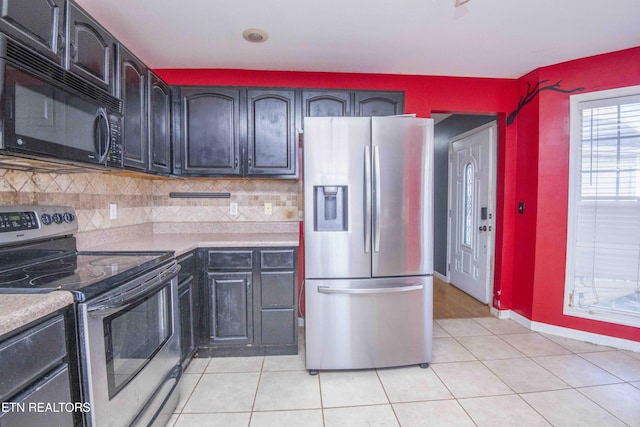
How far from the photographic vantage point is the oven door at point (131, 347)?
3.64 feet

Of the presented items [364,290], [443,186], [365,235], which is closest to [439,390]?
[364,290]

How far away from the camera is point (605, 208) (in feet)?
8.09

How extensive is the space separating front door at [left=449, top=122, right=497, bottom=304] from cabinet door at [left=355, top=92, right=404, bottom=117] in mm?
1274

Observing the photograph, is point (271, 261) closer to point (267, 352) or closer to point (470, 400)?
point (267, 352)

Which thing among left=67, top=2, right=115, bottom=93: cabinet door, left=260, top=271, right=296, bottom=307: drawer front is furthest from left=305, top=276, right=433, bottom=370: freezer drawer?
left=67, top=2, right=115, bottom=93: cabinet door

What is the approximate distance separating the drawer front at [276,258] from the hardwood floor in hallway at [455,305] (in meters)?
1.77

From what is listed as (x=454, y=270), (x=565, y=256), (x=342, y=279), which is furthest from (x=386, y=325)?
(x=454, y=270)

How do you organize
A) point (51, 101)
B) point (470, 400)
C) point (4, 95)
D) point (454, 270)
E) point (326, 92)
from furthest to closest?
point (454, 270)
point (326, 92)
point (470, 400)
point (51, 101)
point (4, 95)

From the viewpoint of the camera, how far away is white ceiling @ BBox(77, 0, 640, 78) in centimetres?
184

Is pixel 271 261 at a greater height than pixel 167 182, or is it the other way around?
pixel 167 182

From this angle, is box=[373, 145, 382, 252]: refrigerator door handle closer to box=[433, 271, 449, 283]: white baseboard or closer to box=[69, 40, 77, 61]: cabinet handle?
box=[69, 40, 77, 61]: cabinet handle

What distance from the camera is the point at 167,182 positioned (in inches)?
109

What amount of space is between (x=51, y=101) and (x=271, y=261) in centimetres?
151

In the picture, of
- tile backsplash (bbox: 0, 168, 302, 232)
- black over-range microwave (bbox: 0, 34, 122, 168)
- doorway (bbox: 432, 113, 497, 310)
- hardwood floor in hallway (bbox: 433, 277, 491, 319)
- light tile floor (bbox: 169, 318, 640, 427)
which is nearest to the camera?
black over-range microwave (bbox: 0, 34, 122, 168)
